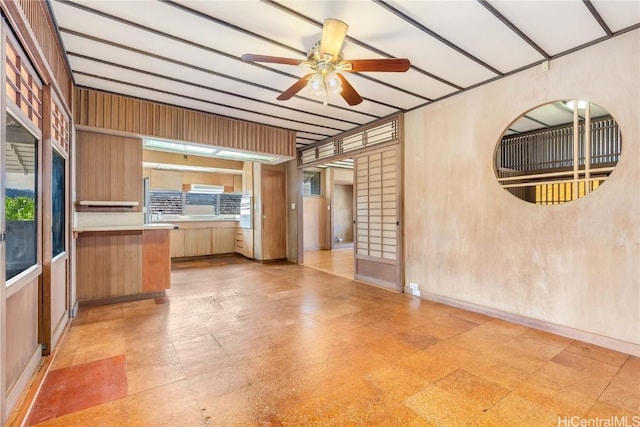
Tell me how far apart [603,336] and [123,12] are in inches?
186

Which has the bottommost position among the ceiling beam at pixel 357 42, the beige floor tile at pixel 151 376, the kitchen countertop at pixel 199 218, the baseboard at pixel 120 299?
the beige floor tile at pixel 151 376

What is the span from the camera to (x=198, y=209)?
809 centimetres

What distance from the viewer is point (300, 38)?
2562mm

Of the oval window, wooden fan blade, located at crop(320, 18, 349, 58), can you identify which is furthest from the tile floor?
wooden fan blade, located at crop(320, 18, 349, 58)

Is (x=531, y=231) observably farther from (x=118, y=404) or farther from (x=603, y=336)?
(x=118, y=404)

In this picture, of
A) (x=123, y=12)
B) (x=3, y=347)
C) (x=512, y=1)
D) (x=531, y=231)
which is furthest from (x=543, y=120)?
(x=3, y=347)

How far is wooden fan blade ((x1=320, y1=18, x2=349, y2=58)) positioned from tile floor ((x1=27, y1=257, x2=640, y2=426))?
2.46 metres

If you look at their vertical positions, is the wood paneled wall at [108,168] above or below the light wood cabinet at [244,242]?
above

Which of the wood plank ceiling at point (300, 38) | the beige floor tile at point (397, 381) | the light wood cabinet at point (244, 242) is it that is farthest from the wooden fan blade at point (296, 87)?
the light wood cabinet at point (244, 242)

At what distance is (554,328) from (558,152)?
79.1 inches

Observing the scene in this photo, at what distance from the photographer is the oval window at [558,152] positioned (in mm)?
2756

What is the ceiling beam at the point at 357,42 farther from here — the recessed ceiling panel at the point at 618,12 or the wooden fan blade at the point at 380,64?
the recessed ceiling panel at the point at 618,12

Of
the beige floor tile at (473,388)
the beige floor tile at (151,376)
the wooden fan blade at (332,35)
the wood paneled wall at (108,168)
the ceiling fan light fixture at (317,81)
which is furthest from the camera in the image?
the wood paneled wall at (108,168)

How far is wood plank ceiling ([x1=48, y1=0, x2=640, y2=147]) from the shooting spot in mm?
2205
